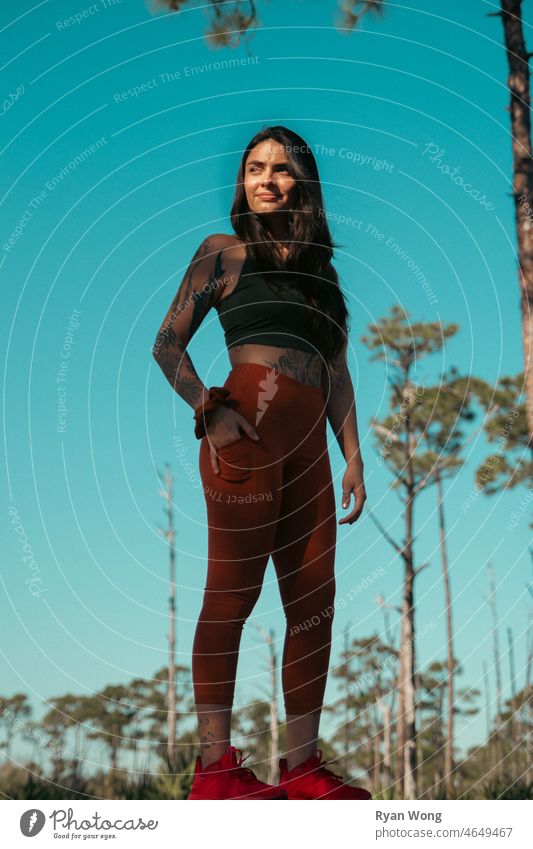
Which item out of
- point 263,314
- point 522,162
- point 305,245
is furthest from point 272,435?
point 522,162

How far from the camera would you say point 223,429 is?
177 inches

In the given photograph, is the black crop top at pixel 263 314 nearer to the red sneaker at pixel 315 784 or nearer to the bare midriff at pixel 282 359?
the bare midriff at pixel 282 359

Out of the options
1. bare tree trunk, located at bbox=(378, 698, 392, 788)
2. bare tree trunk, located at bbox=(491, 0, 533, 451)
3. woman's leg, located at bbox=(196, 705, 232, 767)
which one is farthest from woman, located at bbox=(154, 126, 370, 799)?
bare tree trunk, located at bbox=(491, 0, 533, 451)

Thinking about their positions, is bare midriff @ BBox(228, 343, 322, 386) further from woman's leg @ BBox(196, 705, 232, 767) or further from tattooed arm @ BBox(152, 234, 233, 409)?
woman's leg @ BBox(196, 705, 232, 767)

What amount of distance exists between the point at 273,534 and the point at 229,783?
3.46 ft

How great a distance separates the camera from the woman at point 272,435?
445 centimetres

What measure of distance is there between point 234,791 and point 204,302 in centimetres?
215

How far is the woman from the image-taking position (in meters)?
4.45

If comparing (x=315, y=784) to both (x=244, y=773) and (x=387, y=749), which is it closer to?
(x=244, y=773)

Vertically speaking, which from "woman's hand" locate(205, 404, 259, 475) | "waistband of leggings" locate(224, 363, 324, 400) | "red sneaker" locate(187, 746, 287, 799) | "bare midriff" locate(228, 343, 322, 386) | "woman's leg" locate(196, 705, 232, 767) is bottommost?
"red sneaker" locate(187, 746, 287, 799)

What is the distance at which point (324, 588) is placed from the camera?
4672 millimetres

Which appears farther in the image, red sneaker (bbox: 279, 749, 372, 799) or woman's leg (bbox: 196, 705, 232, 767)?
red sneaker (bbox: 279, 749, 372, 799)
